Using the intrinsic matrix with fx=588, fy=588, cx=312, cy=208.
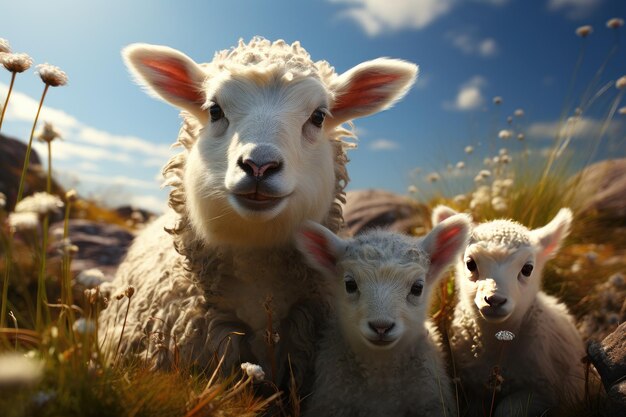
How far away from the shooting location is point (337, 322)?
376 centimetres

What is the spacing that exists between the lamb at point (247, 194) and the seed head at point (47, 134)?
0.88m

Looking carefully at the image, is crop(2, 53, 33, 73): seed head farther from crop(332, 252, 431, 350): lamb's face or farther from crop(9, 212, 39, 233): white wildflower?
crop(332, 252, 431, 350): lamb's face

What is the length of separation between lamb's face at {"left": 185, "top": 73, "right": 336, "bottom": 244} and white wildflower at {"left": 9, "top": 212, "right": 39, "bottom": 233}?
1.06 metres

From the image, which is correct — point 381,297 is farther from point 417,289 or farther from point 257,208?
point 257,208

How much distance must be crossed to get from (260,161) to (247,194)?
24 centimetres

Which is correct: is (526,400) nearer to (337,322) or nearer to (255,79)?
(337,322)

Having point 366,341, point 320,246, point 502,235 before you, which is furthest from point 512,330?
point 320,246

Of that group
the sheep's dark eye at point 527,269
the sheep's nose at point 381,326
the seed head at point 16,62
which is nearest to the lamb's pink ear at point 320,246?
the sheep's nose at point 381,326

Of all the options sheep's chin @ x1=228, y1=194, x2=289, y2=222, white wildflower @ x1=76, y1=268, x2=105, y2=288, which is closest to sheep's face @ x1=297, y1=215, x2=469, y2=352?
sheep's chin @ x1=228, y1=194, x2=289, y2=222

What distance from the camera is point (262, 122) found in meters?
3.30

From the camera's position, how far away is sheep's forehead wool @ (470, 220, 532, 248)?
3863 mm

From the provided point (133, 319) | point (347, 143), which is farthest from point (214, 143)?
point (133, 319)

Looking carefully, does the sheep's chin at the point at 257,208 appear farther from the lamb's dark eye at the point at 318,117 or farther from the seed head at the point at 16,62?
the seed head at the point at 16,62

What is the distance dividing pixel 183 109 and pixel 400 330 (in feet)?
7.06
